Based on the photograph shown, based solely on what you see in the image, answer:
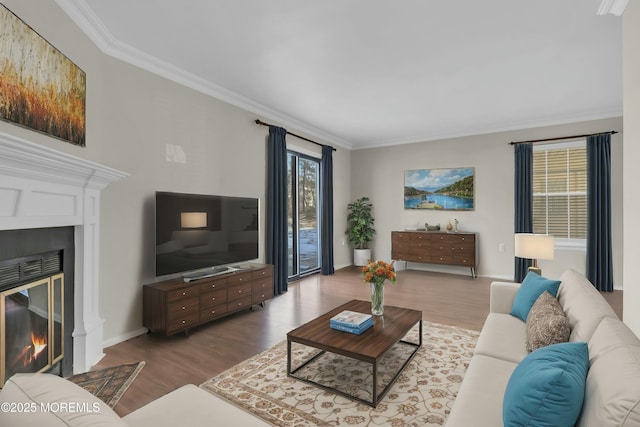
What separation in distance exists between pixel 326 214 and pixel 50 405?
5985 millimetres

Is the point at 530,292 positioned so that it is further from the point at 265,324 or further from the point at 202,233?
the point at 202,233

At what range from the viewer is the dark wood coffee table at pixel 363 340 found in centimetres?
216

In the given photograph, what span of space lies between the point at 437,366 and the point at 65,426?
2596 mm

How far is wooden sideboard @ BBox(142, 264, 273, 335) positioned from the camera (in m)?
3.20

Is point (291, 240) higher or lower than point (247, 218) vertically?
lower

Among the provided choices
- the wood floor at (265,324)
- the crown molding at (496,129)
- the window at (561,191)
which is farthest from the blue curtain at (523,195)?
the wood floor at (265,324)

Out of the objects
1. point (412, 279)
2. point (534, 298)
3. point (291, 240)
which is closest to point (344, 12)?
point (534, 298)

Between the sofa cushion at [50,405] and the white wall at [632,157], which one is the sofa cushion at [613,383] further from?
the sofa cushion at [50,405]

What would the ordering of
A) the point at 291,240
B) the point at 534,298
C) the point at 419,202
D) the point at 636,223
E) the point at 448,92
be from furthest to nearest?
the point at 419,202
the point at 291,240
the point at 448,92
the point at 534,298
the point at 636,223

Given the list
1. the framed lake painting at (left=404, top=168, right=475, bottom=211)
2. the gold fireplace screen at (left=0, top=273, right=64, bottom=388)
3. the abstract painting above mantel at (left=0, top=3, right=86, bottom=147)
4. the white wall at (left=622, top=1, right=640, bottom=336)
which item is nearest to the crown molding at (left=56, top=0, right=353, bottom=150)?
the abstract painting above mantel at (left=0, top=3, right=86, bottom=147)

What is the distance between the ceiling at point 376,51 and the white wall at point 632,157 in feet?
1.59

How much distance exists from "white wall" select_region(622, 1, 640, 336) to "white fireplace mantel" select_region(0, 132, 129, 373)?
11.8 ft

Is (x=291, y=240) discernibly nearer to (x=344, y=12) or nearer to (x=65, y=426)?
(x=344, y=12)

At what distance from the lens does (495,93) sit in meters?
4.43
